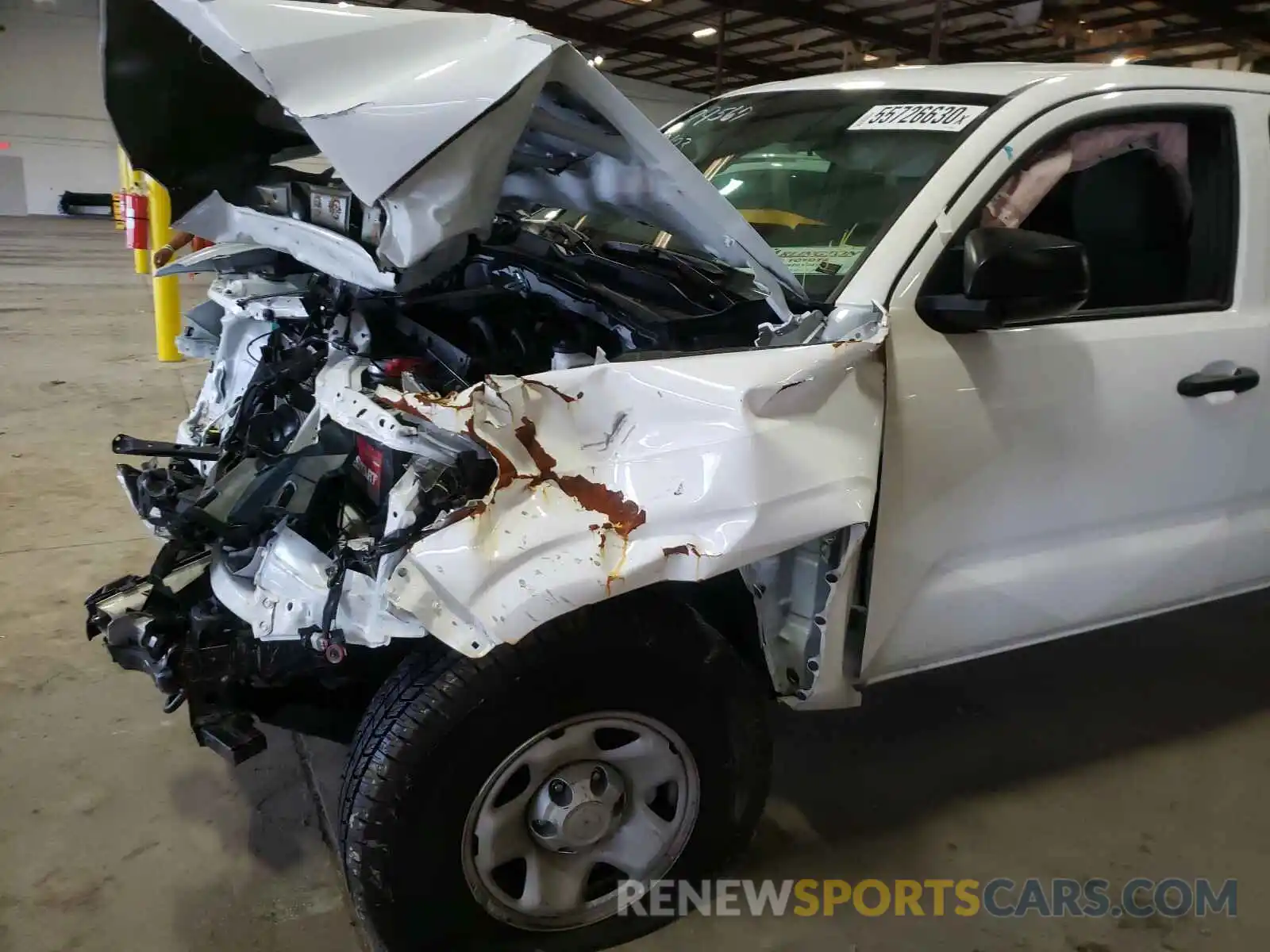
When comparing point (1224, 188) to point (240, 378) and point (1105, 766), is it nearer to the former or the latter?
point (1105, 766)

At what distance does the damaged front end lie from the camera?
1470 millimetres

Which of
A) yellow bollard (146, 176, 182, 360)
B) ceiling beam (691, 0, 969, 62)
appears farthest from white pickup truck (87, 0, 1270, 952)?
ceiling beam (691, 0, 969, 62)

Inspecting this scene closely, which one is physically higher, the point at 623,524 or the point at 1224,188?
the point at 1224,188

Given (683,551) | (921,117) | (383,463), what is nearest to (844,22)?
(921,117)

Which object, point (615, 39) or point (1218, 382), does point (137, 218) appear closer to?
point (1218, 382)

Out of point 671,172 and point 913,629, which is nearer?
point 671,172

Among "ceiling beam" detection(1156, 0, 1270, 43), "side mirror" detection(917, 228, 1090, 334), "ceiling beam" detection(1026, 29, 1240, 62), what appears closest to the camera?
"side mirror" detection(917, 228, 1090, 334)

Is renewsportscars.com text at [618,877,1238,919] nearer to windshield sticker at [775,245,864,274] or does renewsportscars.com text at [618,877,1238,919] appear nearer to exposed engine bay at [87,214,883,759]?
exposed engine bay at [87,214,883,759]

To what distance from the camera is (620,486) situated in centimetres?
150

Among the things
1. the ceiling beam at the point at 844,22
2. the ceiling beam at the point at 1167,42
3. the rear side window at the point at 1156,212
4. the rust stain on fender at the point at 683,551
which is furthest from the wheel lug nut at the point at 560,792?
the ceiling beam at the point at 1167,42

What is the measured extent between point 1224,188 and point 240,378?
2.61 m

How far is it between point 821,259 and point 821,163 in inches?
17.5

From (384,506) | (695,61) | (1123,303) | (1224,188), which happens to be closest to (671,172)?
(384,506)

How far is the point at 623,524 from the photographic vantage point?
1.48 meters
